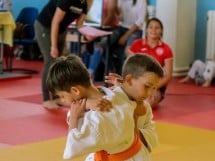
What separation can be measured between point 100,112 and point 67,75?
189mm

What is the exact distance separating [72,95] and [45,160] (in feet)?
5.43

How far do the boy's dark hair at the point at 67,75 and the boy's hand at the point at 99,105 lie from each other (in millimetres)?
78

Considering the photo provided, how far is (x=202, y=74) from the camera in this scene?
791cm

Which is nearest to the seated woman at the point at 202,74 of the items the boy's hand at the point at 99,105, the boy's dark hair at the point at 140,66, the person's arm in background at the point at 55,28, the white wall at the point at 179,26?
the white wall at the point at 179,26

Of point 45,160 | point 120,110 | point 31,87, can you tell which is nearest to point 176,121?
point 45,160

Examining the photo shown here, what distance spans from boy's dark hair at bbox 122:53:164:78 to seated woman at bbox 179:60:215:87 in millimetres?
5676

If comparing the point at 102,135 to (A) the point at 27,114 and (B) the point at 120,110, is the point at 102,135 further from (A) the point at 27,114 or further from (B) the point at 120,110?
(A) the point at 27,114

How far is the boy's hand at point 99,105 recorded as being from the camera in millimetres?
2027

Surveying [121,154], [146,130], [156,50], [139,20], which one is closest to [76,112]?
[121,154]

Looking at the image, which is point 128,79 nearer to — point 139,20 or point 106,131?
point 106,131

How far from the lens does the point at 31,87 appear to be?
7277 millimetres

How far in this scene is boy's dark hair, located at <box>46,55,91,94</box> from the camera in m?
2.04

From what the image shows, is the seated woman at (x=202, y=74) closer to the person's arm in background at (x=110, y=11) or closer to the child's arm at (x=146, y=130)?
the person's arm in background at (x=110, y=11)

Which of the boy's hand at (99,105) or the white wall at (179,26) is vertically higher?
the boy's hand at (99,105)
